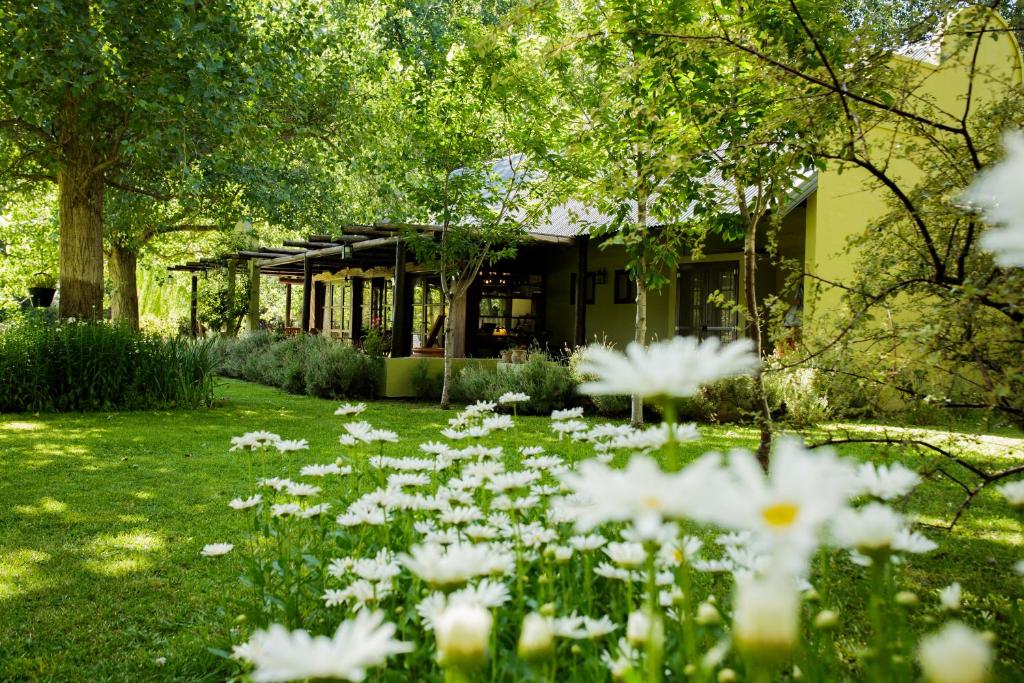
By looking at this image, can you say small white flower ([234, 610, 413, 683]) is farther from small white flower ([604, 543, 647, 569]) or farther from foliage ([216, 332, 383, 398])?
foliage ([216, 332, 383, 398])

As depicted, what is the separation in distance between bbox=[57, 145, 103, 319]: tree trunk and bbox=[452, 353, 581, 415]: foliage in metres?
5.58

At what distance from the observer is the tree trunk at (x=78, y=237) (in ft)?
33.9

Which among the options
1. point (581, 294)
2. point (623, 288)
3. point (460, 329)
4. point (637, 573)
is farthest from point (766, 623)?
point (460, 329)

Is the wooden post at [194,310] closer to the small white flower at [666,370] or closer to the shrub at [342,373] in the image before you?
the shrub at [342,373]

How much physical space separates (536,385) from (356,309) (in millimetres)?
10095

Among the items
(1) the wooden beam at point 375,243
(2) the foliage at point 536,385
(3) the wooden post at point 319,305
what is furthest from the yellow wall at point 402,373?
(3) the wooden post at point 319,305

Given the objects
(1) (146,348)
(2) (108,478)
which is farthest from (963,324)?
(1) (146,348)

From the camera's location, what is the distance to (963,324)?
2.97 metres

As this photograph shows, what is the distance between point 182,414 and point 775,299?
320 inches

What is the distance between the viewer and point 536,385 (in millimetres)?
10289

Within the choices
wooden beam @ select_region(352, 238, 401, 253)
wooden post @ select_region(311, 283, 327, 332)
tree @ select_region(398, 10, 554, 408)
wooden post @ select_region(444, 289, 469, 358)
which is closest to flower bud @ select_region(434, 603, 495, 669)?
tree @ select_region(398, 10, 554, 408)

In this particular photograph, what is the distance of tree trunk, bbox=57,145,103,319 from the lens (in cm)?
1032

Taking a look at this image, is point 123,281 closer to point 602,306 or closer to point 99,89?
point 99,89

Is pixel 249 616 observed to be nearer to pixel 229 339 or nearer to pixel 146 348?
pixel 146 348
